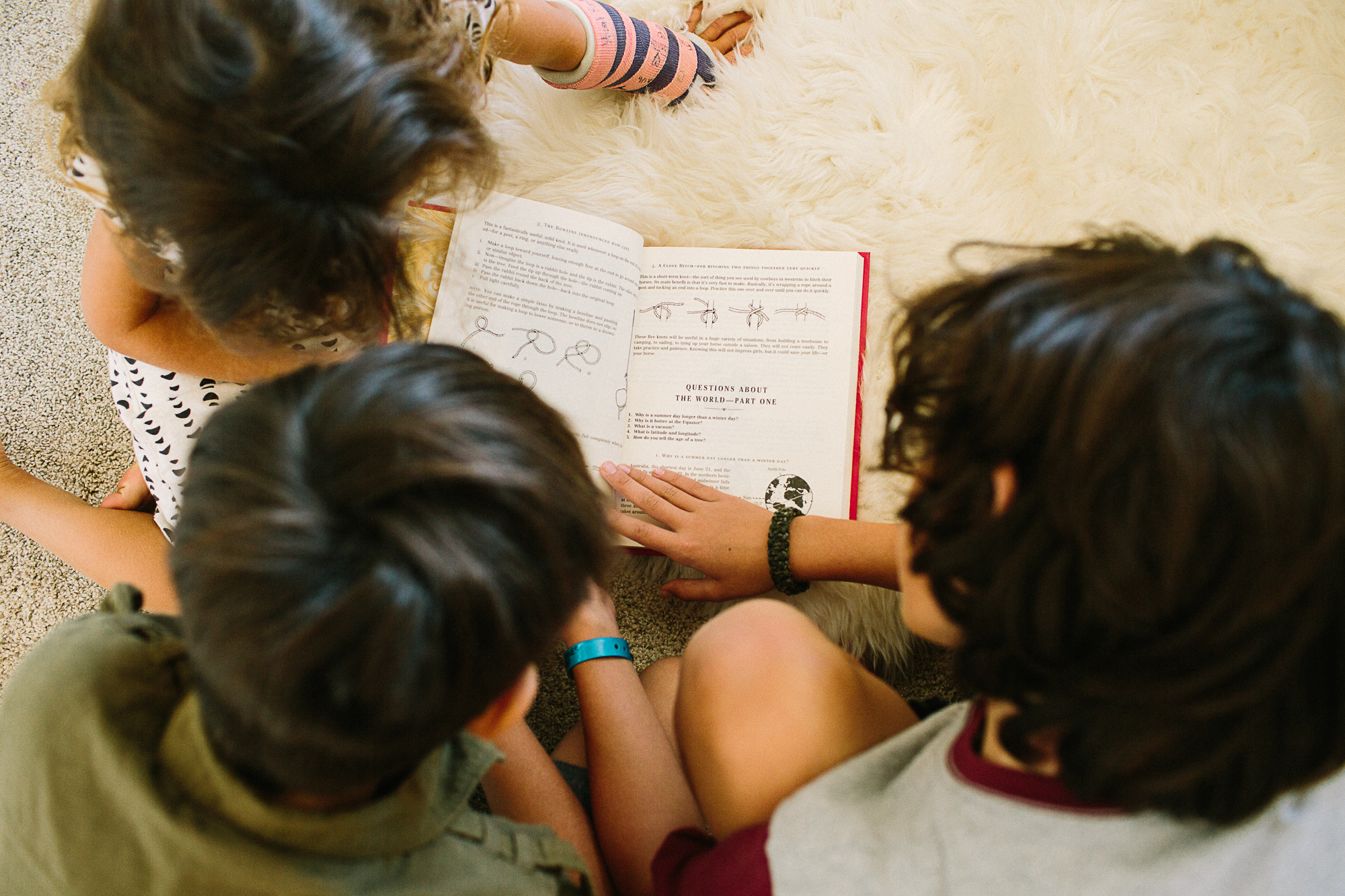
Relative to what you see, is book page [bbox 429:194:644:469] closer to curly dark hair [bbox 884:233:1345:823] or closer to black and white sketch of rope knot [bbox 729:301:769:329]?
black and white sketch of rope knot [bbox 729:301:769:329]

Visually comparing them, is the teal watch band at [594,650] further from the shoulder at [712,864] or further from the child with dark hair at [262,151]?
the child with dark hair at [262,151]

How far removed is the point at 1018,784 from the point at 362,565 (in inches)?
13.1

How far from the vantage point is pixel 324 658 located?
0.28 meters

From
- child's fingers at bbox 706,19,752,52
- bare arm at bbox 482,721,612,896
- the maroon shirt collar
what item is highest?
child's fingers at bbox 706,19,752,52

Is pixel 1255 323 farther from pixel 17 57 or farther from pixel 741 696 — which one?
pixel 17 57

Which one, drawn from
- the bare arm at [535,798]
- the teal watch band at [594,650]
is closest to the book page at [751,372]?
the teal watch band at [594,650]

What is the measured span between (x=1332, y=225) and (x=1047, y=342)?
23.0 inches

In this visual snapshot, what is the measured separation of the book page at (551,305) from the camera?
665 mm

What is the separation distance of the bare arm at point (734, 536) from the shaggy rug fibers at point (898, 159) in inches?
2.3

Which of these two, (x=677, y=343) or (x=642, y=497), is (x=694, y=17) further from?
(x=642, y=497)

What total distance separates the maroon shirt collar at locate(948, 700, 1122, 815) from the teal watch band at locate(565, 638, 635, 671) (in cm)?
32

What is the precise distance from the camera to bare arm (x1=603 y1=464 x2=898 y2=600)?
2.05 ft

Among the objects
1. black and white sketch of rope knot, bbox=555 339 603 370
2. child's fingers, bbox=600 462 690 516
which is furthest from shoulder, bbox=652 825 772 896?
black and white sketch of rope knot, bbox=555 339 603 370

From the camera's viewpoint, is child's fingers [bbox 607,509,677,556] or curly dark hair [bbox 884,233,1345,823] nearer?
curly dark hair [bbox 884,233,1345,823]
